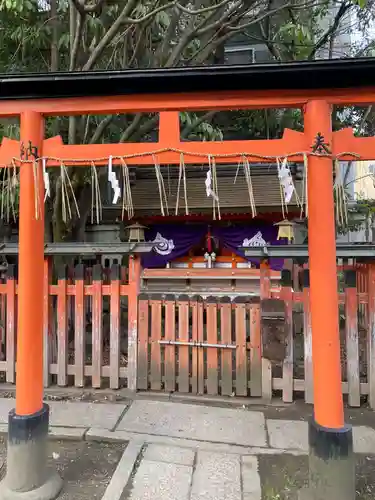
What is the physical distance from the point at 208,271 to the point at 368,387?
6.14 m

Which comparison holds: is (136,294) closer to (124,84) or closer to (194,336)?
(194,336)

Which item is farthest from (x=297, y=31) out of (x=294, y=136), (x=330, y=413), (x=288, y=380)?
(x=330, y=413)

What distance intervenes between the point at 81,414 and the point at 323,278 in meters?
3.01

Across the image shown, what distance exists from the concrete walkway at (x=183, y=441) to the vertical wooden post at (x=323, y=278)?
35.9 inches

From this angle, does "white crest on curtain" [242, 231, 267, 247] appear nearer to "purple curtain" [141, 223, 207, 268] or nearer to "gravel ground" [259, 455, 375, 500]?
"purple curtain" [141, 223, 207, 268]

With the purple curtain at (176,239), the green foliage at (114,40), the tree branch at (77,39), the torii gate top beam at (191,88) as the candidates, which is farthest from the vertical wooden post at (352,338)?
the purple curtain at (176,239)

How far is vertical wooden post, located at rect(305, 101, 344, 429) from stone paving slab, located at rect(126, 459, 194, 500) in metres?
1.17

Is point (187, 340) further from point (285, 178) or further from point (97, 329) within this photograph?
point (285, 178)

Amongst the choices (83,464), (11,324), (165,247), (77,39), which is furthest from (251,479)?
(165,247)

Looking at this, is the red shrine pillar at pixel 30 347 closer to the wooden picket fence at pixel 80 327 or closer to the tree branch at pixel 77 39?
the wooden picket fence at pixel 80 327

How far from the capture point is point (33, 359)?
10.3ft

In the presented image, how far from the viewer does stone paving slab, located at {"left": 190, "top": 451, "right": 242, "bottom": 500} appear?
3.04 meters

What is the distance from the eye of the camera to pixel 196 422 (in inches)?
166

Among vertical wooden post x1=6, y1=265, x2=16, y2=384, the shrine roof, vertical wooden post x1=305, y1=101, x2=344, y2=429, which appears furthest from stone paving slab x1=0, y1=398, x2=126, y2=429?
the shrine roof
